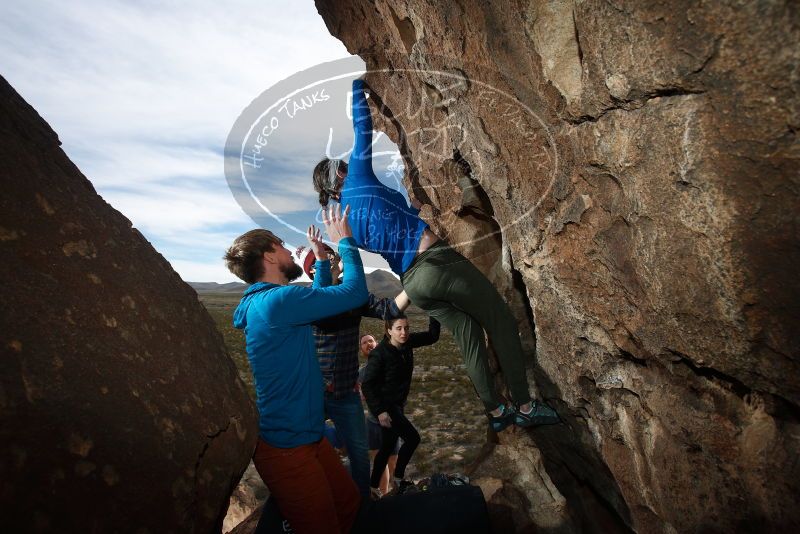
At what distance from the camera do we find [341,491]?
326cm

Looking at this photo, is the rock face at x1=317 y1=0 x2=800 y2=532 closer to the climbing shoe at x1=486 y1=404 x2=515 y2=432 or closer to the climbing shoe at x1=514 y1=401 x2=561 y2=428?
the climbing shoe at x1=514 y1=401 x2=561 y2=428

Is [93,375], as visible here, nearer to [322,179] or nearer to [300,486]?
[300,486]

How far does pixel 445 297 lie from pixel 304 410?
5.81ft

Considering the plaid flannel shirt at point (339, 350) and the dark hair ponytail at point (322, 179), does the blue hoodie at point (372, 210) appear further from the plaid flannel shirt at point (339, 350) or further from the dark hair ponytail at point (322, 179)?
the plaid flannel shirt at point (339, 350)

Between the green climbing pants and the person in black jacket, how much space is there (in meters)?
1.19

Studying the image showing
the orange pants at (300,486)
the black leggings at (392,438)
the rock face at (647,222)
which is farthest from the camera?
the black leggings at (392,438)

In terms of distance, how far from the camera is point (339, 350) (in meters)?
4.90

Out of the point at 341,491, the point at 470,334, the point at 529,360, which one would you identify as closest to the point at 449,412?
the point at 529,360

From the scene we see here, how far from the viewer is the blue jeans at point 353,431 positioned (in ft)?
15.3

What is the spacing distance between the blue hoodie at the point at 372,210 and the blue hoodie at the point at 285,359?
996 millimetres

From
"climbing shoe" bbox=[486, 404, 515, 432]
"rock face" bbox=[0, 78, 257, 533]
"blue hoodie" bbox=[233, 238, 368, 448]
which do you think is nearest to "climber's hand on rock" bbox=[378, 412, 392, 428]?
"climbing shoe" bbox=[486, 404, 515, 432]

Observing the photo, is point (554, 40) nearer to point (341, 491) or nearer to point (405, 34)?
point (405, 34)

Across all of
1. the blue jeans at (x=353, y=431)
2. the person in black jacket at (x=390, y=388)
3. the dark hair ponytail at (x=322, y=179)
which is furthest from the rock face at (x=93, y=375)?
the person in black jacket at (x=390, y=388)

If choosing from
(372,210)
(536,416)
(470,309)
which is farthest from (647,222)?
(536,416)
